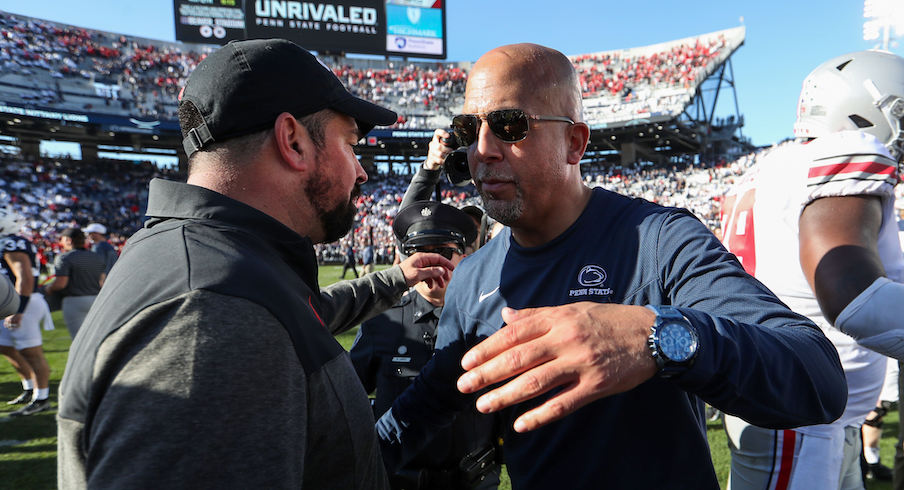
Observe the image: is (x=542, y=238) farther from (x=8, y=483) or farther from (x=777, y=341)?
(x=8, y=483)

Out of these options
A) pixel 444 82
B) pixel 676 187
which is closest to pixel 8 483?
pixel 676 187

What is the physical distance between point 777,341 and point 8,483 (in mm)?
5866

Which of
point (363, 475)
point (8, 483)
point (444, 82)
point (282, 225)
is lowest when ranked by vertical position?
point (8, 483)

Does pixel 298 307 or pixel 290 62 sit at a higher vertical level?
pixel 290 62

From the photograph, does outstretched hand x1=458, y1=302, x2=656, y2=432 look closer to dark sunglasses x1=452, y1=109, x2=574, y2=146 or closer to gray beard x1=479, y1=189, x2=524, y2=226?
gray beard x1=479, y1=189, x2=524, y2=226

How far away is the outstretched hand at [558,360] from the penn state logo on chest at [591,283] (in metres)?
0.67

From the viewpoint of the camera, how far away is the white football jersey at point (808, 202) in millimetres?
1751

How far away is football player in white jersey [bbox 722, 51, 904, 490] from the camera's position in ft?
5.15

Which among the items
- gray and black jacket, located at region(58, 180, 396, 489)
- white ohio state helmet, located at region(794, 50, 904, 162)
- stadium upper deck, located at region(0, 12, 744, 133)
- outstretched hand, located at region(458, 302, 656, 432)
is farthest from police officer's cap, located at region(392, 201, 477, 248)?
stadium upper deck, located at region(0, 12, 744, 133)

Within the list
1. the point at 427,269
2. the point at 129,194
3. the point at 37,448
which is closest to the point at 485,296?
the point at 427,269

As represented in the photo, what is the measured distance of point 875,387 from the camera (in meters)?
2.18

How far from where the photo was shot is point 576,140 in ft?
6.30

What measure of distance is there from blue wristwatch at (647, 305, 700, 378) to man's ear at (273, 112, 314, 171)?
1.14 meters

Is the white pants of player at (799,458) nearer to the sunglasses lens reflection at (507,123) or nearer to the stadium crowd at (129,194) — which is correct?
the sunglasses lens reflection at (507,123)
